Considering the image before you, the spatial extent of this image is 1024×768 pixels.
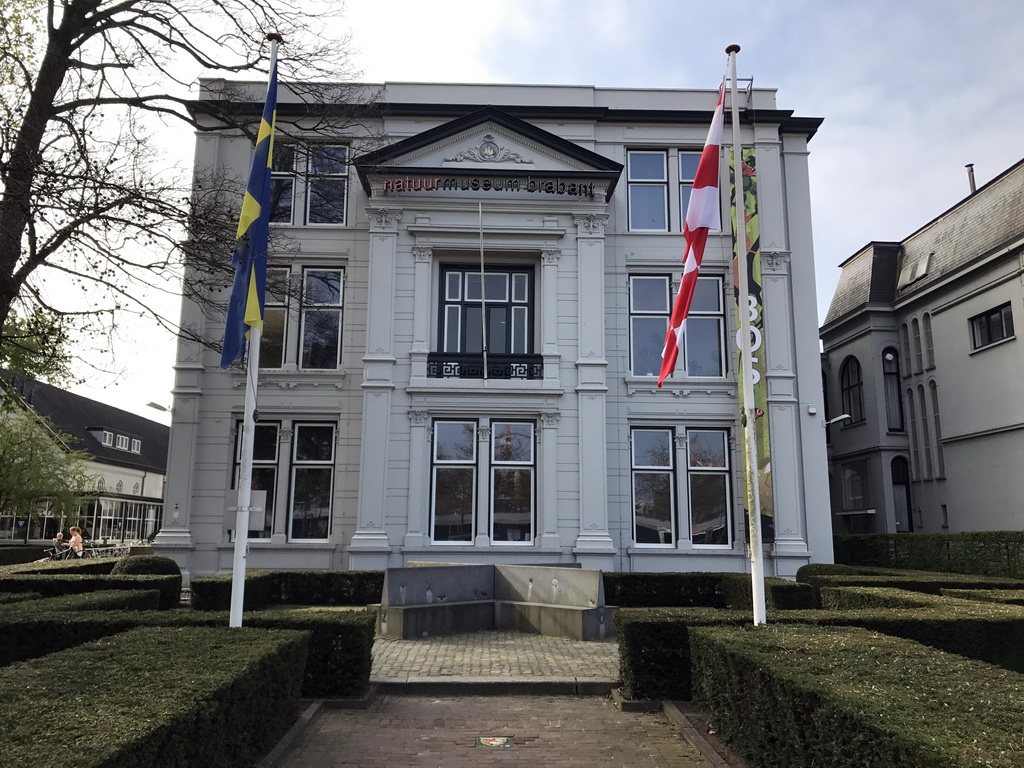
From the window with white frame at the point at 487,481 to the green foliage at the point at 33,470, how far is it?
20.7 metres

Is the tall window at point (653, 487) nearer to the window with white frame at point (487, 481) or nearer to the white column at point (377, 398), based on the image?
the window with white frame at point (487, 481)

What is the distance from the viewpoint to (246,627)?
880cm

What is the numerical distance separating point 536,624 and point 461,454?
6.56 metres

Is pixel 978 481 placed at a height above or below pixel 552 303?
below

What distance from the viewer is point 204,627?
343 inches

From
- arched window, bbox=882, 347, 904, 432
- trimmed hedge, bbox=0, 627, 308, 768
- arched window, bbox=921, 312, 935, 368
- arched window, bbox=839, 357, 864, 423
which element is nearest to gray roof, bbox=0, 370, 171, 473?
arched window, bbox=839, 357, 864, 423

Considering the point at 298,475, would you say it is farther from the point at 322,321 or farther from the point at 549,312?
the point at 549,312

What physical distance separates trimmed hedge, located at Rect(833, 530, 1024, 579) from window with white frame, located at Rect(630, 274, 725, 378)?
312 inches

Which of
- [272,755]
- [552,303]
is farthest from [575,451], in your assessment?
[272,755]

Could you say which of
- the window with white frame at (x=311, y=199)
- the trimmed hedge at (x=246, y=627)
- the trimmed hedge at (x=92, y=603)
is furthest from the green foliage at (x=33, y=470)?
the trimmed hedge at (x=246, y=627)

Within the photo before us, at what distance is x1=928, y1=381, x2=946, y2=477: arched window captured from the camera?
2775 centimetres

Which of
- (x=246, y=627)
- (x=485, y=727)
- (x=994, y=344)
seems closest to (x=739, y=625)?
(x=485, y=727)

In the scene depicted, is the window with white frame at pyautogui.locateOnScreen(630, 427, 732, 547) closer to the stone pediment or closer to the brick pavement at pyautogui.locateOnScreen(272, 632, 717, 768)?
the stone pediment

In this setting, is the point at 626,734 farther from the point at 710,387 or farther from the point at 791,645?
the point at 710,387
